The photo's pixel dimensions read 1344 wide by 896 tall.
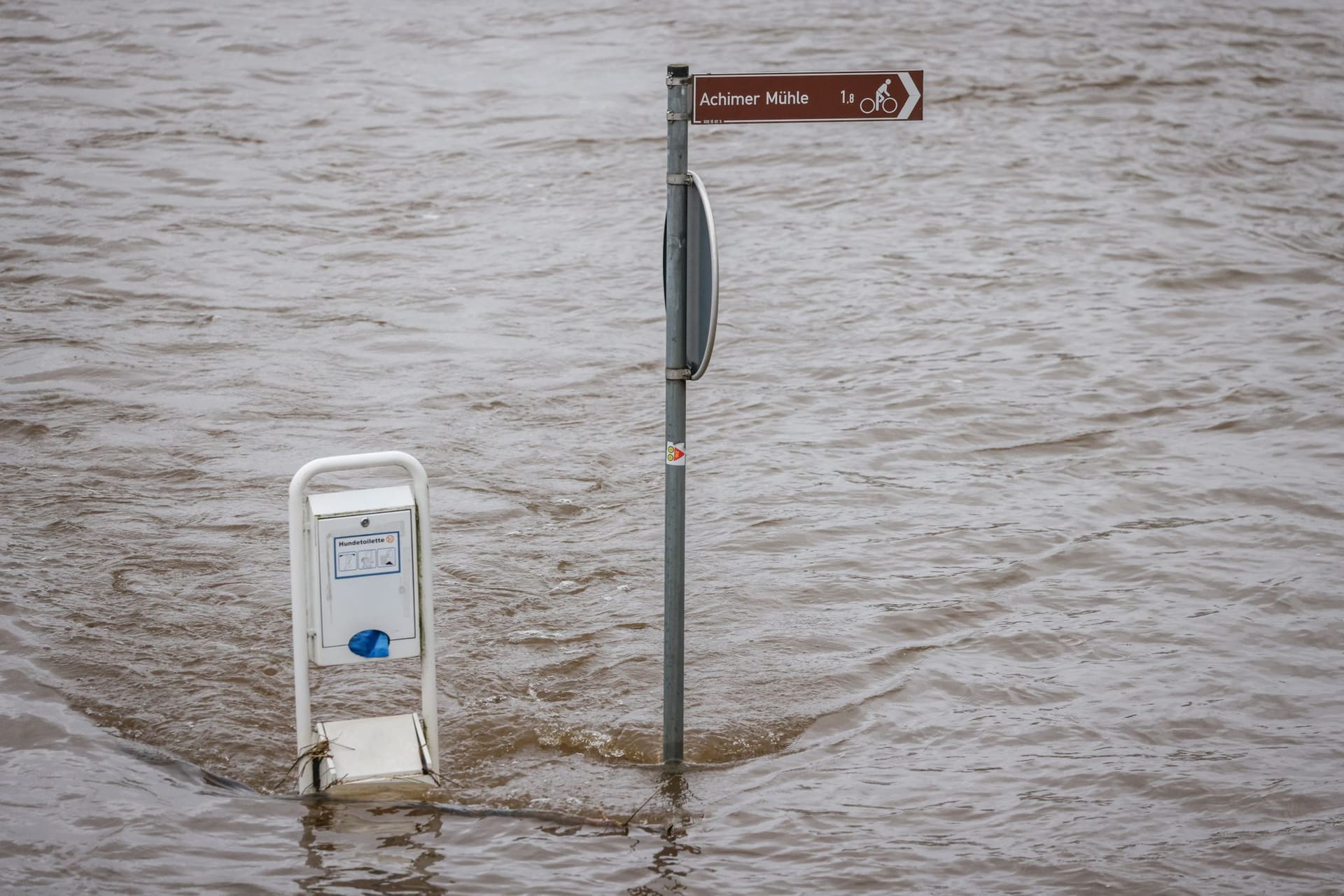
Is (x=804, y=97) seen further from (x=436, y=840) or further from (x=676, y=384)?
(x=436, y=840)

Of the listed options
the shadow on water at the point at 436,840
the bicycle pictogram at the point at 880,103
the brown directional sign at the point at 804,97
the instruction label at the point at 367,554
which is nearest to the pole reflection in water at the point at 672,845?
the shadow on water at the point at 436,840

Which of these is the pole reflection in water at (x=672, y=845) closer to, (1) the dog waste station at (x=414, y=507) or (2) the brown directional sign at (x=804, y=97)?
(1) the dog waste station at (x=414, y=507)

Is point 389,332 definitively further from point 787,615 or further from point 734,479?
point 787,615

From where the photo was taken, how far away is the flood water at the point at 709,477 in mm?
5105

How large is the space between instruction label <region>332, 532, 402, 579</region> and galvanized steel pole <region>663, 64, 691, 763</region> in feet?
2.97

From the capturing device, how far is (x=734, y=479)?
8.52m

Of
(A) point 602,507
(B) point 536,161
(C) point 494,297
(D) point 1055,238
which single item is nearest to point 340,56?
(B) point 536,161

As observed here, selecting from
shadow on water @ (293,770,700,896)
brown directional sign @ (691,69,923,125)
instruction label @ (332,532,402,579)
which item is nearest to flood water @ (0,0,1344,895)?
shadow on water @ (293,770,700,896)

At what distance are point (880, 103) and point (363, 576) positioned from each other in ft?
7.45

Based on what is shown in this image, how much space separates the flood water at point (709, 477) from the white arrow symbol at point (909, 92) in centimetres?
245

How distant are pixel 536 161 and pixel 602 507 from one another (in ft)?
27.1

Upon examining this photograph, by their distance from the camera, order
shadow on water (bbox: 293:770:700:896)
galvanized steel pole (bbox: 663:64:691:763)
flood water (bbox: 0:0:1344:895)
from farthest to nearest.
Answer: flood water (bbox: 0:0:1344:895)
galvanized steel pole (bbox: 663:64:691:763)
shadow on water (bbox: 293:770:700:896)

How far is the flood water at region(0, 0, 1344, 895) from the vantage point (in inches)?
201

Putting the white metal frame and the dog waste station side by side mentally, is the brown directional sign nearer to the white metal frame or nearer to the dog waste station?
the dog waste station
